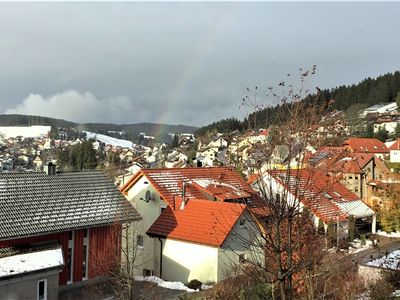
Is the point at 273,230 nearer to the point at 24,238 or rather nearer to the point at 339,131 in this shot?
the point at 339,131

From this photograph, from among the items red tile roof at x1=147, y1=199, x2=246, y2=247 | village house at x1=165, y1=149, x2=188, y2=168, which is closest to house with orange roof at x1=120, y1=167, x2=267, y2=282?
red tile roof at x1=147, y1=199, x2=246, y2=247

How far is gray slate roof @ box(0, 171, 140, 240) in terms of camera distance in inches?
741

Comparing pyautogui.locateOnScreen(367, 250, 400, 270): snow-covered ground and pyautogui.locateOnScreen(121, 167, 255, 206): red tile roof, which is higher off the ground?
Result: pyautogui.locateOnScreen(121, 167, 255, 206): red tile roof

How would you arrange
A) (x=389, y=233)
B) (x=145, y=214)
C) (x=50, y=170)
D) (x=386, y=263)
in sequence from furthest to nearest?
(x=389, y=233), (x=145, y=214), (x=50, y=170), (x=386, y=263)

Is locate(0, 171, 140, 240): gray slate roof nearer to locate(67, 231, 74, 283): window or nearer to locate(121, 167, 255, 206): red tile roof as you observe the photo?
locate(67, 231, 74, 283): window

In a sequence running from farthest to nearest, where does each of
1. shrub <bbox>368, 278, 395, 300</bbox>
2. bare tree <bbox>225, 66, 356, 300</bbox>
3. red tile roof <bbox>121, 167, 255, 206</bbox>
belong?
red tile roof <bbox>121, 167, 255, 206</bbox>, shrub <bbox>368, 278, 395, 300</bbox>, bare tree <bbox>225, 66, 356, 300</bbox>

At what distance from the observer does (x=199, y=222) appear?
22.6 metres

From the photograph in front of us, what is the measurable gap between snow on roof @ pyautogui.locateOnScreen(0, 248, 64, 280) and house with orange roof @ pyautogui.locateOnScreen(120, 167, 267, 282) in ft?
21.3

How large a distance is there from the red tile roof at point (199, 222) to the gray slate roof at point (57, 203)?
6.93 ft

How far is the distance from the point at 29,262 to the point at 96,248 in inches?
199

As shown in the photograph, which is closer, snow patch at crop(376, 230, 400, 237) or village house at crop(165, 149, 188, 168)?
snow patch at crop(376, 230, 400, 237)

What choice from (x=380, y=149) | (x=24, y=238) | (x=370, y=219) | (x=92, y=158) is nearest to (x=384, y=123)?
(x=380, y=149)

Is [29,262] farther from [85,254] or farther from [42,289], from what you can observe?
[85,254]

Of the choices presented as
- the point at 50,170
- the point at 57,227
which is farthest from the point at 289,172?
the point at 50,170
